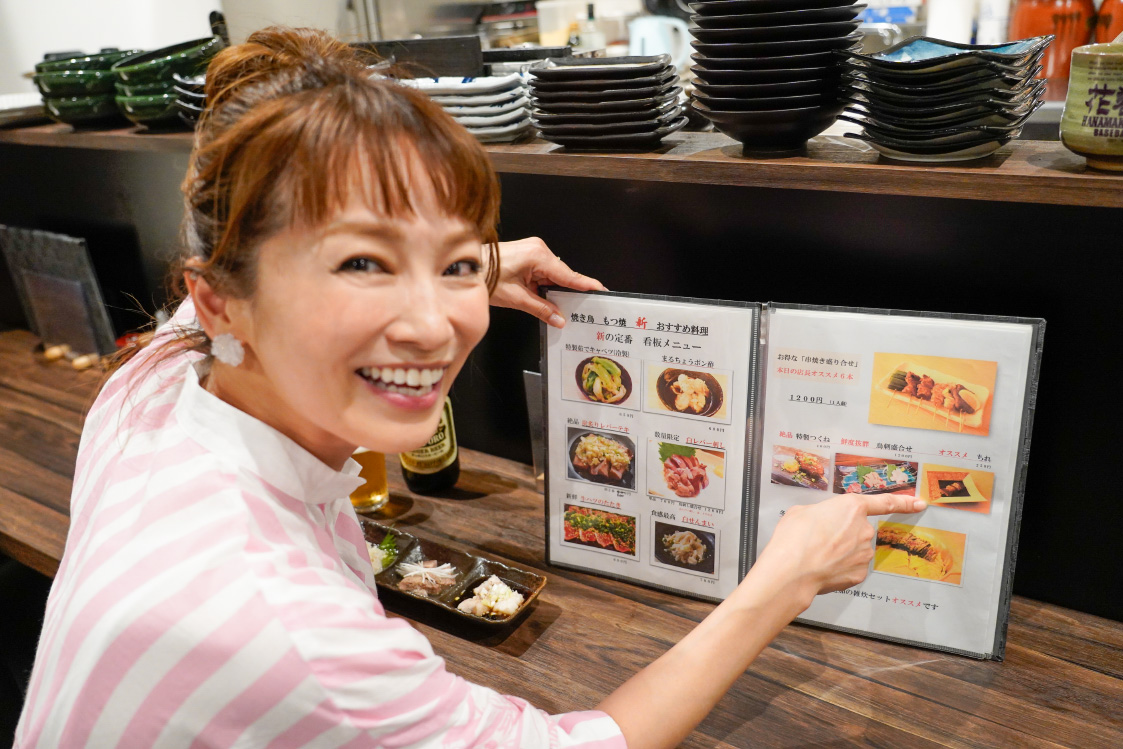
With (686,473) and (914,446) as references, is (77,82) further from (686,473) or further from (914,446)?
(914,446)

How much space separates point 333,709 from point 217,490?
0.24 metres

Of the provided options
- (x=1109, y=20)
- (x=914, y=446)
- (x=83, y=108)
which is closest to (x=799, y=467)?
(x=914, y=446)

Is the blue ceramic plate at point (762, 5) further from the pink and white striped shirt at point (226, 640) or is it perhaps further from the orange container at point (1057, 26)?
the orange container at point (1057, 26)

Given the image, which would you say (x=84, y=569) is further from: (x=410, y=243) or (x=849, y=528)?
(x=849, y=528)

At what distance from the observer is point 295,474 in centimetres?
92

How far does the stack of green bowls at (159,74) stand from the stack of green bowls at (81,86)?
15cm

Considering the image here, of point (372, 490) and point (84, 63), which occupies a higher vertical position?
point (84, 63)

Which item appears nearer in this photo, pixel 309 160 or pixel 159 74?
pixel 309 160

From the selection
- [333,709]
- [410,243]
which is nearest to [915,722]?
[333,709]

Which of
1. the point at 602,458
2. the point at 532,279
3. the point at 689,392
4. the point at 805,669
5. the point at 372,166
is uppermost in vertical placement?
the point at 372,166

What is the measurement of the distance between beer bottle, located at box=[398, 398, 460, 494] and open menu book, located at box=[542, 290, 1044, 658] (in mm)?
339

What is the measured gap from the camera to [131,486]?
0.85 m

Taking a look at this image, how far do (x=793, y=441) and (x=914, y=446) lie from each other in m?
0.16

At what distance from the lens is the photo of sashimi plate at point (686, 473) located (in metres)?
1.24
